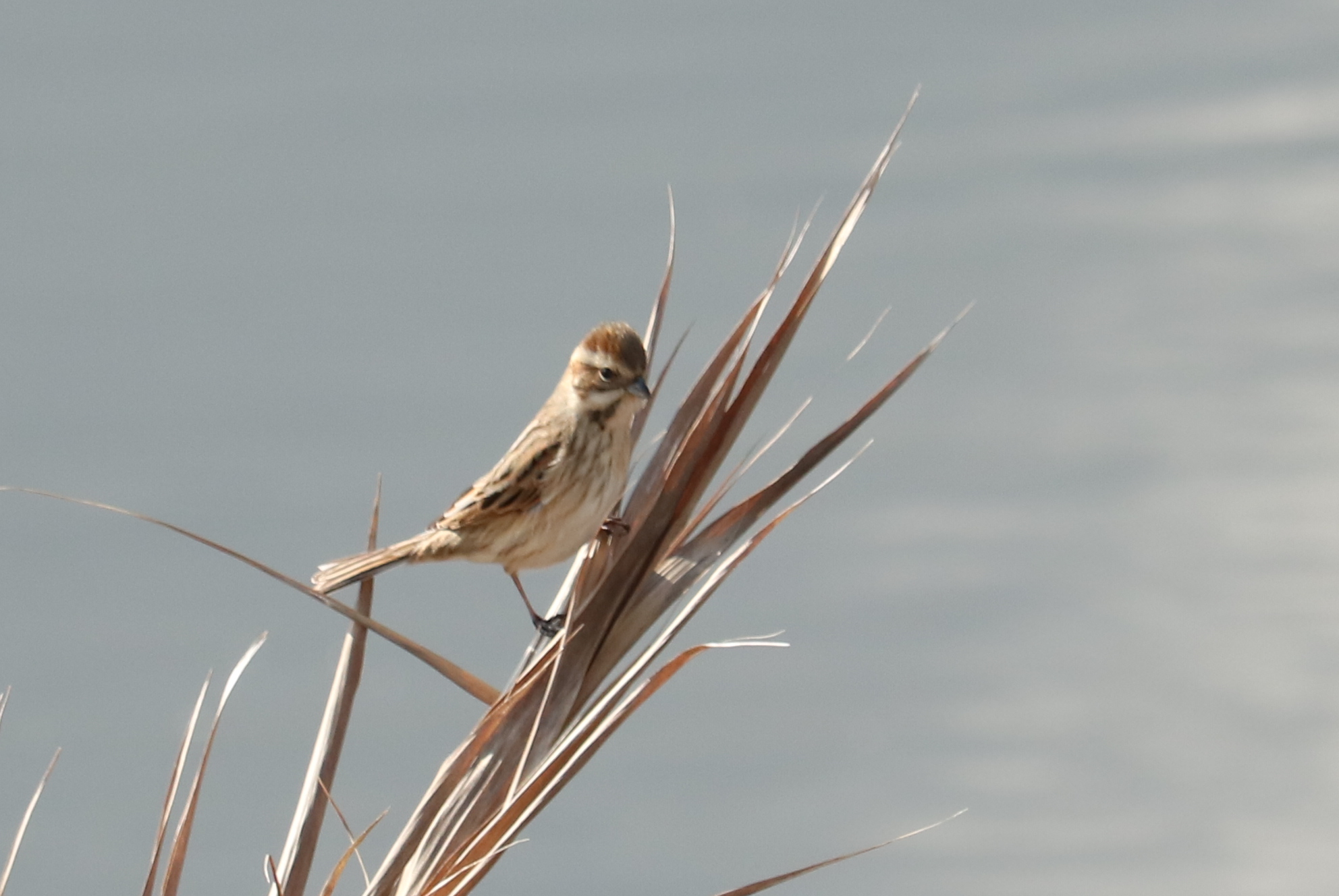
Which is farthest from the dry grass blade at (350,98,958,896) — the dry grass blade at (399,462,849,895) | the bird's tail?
the bird's tail

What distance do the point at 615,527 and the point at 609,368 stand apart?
56cm

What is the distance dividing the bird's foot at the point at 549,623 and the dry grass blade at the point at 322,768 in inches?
10.3

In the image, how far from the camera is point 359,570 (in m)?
2.53

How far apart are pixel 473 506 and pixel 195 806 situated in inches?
50.3

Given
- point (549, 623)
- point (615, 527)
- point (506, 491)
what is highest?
point (506, 491)

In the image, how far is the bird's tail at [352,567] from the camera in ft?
8.22

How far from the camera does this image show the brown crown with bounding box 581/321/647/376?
8.57 ft

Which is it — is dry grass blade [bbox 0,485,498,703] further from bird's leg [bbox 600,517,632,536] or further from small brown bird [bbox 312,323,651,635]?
small brown bird [bbox 312,323,651,635]

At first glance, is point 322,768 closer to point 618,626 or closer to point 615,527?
point 618,626

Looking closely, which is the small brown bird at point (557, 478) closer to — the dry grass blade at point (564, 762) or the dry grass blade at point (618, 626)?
the dry grass blade at point (618, 626)

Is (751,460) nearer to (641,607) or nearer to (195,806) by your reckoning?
(641,607)

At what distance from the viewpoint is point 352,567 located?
256cm

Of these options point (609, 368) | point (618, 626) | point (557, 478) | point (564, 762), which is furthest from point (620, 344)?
point (564, 762)

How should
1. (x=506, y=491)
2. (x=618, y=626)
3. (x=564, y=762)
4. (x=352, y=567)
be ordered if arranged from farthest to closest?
(x=506, y=491) < (x=352, y=567) < (x=618, y=626) < (x=564, y=762)
